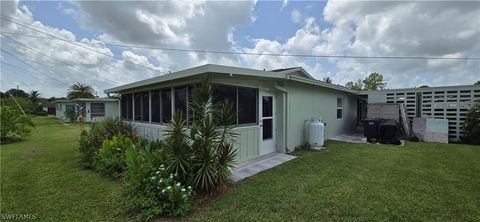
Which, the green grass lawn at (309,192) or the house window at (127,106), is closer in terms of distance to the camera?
the green grass lawn at (309,192)

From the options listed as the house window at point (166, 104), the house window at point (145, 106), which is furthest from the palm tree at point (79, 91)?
the house window at point (166, 104)

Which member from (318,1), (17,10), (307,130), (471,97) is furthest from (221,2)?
(471,97)

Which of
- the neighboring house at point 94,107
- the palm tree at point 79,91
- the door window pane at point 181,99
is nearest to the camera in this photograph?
the door window pane at point 181,99

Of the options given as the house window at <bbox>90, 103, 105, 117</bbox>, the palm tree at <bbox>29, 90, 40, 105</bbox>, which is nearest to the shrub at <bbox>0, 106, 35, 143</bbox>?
the house window at <bbox>90, 103, 105, 117</bbox>

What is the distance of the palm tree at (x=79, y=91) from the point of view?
1278 inches

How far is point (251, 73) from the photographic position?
5.12m

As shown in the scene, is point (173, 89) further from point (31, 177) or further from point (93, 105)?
point (93, 105)

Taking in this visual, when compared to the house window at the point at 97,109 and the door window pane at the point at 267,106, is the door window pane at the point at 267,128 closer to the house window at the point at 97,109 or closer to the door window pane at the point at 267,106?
the door window pane at the point at 267,106

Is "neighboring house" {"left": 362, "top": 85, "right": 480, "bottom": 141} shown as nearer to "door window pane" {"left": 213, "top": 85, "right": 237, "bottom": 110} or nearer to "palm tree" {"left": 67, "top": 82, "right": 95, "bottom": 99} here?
"door window pane" {"left": 213, "top": 85, "right": 237, "bottom": 110}

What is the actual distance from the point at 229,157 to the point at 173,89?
314 cm

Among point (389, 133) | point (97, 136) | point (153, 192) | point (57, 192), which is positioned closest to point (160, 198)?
point (153, 192)

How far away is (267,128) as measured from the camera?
6.60 metres

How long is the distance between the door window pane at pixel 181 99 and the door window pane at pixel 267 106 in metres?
2.20

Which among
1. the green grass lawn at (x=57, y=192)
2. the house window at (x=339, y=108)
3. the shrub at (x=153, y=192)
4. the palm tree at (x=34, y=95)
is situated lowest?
the green grass lawn at (x=57, y=192)
